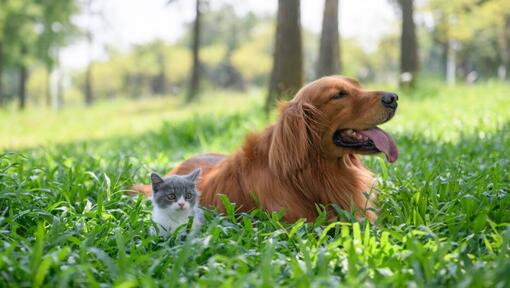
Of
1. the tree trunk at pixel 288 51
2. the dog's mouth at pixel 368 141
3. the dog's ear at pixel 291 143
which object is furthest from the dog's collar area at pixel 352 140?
the tree trunk at pixel 288 51

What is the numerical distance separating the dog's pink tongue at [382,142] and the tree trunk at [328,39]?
27.8ft

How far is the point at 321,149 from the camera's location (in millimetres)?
3525

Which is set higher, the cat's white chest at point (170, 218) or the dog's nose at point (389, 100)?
the dog's nose at point (389, 100)

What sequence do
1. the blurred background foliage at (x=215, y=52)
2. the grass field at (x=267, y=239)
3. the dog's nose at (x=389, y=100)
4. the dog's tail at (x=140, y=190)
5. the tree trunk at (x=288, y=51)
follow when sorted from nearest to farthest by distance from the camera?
the grass field at (x=267, y=239) → the dog's nose at (x=389, y=100) → the dog's tail at (x=140, y=190) → the tree trunk at (x=288, y=51) → the blurred background foliage at (x=215, y=52)

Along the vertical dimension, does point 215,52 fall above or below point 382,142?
above

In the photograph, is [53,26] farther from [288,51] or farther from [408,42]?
[288,51]

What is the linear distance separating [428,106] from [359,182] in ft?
22.9

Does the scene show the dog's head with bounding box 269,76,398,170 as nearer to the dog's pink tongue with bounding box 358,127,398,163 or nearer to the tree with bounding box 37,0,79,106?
the dog's pink tongue with bounding box 358,127,398,163

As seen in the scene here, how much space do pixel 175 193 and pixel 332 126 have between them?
1.08 metres

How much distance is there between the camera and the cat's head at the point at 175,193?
327 centimetres

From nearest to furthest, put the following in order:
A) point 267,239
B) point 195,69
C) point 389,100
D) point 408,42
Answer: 1. point 267,239
2. point 389,100
3. point 408,42
4. point 195,69

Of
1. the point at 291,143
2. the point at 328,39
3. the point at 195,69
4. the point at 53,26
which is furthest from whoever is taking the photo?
the point at 53,26

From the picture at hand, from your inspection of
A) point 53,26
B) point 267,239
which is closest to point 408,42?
point 267,239

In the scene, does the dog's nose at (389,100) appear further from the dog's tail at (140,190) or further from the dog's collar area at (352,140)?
the dog's tail at (140,190)
